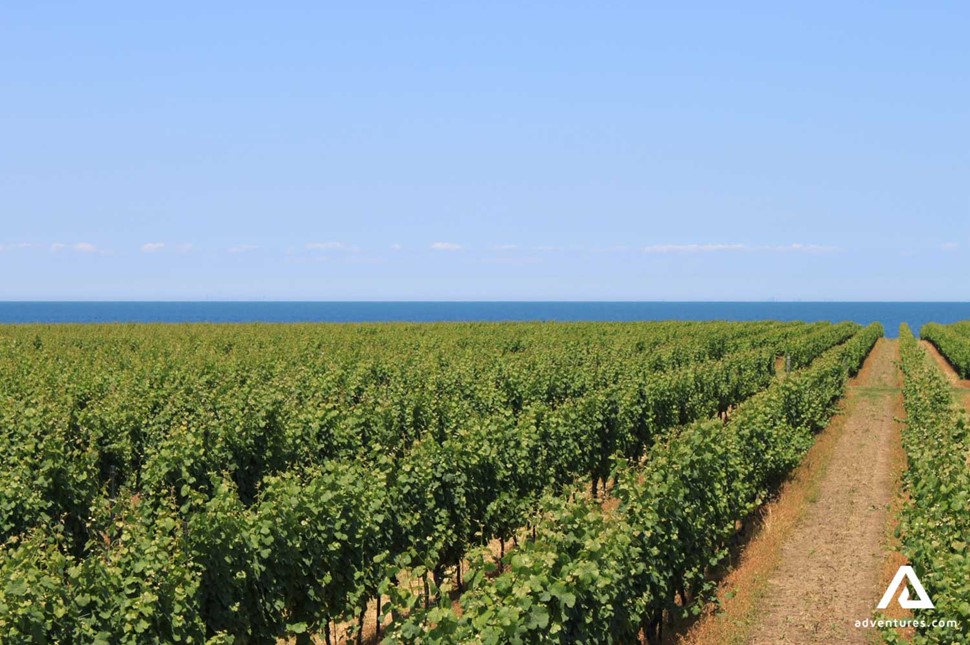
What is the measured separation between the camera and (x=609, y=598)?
8.85 metres

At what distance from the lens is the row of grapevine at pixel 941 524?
852cm

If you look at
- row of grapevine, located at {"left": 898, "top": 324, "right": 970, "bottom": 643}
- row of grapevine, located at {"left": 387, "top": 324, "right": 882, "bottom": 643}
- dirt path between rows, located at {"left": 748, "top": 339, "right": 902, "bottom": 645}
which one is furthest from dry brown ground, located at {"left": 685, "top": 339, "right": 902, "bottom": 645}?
row of grapevine, located at {"left": 898, "top": 324, "right": 970, "bottom": 643}

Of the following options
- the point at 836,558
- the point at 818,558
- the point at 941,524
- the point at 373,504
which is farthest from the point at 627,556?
the point at 836,558

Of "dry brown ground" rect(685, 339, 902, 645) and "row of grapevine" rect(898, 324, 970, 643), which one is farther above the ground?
"row of grapevine" rect(898, 324, 970, 643)

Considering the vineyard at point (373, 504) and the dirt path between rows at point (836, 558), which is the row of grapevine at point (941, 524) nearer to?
the dirt path between rows at point (836, 558)

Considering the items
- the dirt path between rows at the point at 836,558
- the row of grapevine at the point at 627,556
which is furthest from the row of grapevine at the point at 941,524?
the row of grapevine at the point at 627,556

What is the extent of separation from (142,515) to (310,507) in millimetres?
1883

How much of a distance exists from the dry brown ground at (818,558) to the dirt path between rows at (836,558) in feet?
0.04

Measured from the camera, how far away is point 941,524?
34.6ft

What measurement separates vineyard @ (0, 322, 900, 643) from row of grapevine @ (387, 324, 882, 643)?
3cm

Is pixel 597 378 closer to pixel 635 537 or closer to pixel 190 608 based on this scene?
pixel 635 537

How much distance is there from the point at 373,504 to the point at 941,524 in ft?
22.6

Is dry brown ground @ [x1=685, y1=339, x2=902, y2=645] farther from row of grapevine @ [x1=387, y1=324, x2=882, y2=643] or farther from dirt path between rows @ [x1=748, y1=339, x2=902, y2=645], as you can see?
row of grapevine @ [x1=387, y1=324, x2=882, y2=643]

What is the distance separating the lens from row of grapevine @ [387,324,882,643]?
757cm
